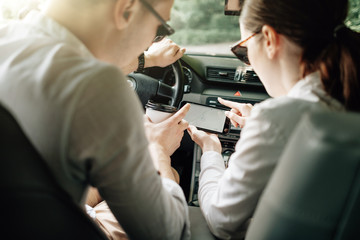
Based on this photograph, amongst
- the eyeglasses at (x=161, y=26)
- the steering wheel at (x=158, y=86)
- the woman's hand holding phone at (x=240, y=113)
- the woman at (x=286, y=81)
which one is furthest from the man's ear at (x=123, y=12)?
the steering wheel at (x=158, y=86)

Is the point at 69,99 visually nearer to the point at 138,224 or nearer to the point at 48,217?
the point at 48,217

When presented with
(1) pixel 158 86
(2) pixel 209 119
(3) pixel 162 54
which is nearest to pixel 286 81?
(2) pixel 209 119

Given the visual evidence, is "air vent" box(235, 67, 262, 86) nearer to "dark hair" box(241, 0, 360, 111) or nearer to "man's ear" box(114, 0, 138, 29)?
"dark hair" box(241, 0, 360, 111)

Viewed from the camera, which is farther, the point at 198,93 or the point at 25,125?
the point at 198,93

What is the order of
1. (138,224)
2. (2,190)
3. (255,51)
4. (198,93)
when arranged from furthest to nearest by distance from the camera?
(198,93), (255,51), (138,224), (2,190)

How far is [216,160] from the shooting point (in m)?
1.32

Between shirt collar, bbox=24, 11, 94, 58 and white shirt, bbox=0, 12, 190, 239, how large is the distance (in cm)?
2

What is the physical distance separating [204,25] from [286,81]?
1.87 metres

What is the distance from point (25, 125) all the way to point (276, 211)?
579 mm

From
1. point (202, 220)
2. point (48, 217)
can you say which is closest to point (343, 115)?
point (48, 217)

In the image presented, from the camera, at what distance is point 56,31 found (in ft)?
2.53

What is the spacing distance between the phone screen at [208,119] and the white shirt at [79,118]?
98cm

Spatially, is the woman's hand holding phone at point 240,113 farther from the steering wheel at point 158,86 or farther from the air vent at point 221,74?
the air vent at point 221,74

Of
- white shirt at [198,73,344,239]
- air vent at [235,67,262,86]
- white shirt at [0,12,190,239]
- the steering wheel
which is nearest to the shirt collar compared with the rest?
white shirt at [0,12,190,239]
